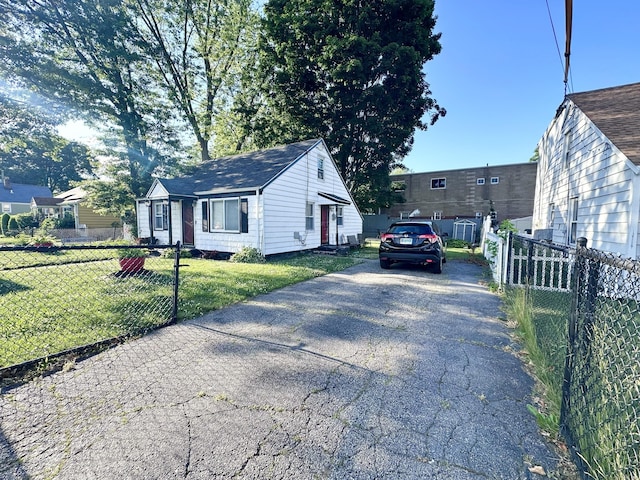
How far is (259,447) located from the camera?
6.77 ft

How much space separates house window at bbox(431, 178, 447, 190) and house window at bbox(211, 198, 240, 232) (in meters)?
23.4

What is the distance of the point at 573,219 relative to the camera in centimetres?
917

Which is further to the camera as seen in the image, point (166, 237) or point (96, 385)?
point (166, 237)

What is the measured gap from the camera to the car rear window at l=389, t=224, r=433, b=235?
862 centimetres

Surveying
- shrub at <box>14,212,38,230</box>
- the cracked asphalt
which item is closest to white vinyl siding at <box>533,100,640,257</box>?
the cracked asphalt

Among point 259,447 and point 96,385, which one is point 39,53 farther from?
point 259,447

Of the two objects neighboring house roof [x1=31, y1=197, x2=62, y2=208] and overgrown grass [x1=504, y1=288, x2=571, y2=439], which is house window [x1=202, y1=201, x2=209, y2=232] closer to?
overgrown grass [x1=504, y1=288, x2=571, y2=439]

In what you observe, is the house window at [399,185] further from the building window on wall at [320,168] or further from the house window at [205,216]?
the house window at [205,216]

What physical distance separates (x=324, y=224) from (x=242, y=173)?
4729 mm

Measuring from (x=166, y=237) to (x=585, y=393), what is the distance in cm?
1544

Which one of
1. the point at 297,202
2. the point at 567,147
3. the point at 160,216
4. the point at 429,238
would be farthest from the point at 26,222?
the point at 567,147

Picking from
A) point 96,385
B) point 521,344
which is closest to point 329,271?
point 521,344

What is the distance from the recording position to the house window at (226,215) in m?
12.1

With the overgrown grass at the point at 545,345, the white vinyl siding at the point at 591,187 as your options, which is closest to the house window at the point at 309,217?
the overgrown grass at the point at 545,345
